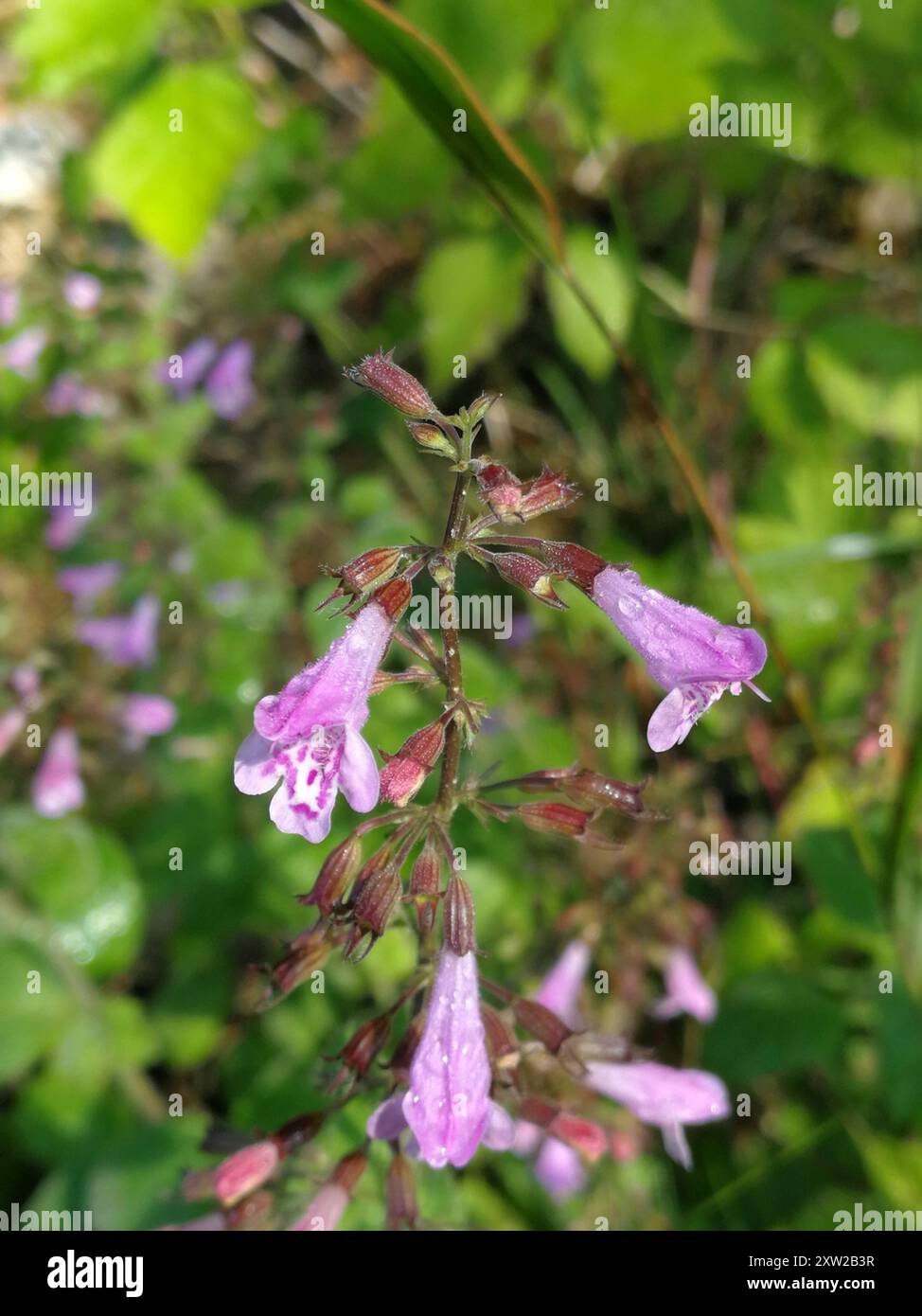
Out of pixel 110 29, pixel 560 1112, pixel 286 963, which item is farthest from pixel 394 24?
pixel 110 29

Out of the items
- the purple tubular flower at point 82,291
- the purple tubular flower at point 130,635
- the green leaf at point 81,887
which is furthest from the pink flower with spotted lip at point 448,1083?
the purple tubular flower at point 82,291

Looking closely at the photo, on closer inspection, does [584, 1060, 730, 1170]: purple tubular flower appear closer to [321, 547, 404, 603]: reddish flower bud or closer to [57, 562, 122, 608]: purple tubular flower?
[321, 547, 404, 603]: reddish flower bud

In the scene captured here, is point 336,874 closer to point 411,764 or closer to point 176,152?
point 411,764

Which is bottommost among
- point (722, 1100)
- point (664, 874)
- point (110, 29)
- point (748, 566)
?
point (722, 1100)

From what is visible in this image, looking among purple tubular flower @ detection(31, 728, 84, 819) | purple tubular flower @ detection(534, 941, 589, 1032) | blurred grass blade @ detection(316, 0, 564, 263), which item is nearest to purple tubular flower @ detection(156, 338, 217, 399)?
purple tubular flower @ detection(31, 728, 84, 819)

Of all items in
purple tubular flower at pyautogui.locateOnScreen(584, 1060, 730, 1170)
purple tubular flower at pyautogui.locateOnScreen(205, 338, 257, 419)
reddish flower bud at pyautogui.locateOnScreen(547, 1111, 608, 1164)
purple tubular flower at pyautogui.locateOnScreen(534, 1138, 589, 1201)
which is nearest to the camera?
reddish flower bud at pyautogui.locateOnScreen(547, 1111, 608, 1164)

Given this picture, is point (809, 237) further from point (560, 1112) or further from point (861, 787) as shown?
point (560, 1112)
